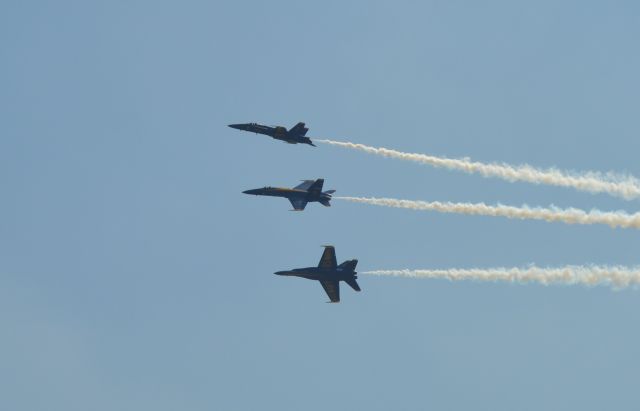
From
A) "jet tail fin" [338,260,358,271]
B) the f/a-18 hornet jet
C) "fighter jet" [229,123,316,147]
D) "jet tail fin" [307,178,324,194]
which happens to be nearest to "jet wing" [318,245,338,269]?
the f/a-18 hornet jet

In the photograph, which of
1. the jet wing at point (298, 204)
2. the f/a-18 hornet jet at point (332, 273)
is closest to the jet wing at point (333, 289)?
the f/a-18 hornet jet at point (332, 273)

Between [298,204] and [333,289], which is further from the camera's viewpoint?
[298,204]

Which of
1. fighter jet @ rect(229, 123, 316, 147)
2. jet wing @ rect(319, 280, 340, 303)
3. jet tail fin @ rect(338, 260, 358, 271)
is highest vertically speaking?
fighter jet @ rect(229, 123, 316, 147)

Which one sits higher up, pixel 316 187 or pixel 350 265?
pixel 316 187

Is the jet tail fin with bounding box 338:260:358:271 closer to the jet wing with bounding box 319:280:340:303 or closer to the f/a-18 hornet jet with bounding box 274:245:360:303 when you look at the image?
the f/a-18 hornet jet with bounding box 274:245:360:303

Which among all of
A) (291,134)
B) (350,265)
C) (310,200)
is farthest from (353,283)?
(291,134)

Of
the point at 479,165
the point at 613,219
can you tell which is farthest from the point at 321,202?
the point at 613,219

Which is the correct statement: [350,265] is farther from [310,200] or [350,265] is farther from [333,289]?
[310,200]

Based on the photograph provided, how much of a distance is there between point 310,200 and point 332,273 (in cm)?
922

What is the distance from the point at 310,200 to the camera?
113 m

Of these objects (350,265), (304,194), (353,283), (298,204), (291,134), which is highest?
(291,134)

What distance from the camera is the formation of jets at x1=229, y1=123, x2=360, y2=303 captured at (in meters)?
107

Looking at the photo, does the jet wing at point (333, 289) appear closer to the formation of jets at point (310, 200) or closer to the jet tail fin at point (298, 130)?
the formation of jets at point (310, 200)

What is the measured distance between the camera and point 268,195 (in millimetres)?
116750
